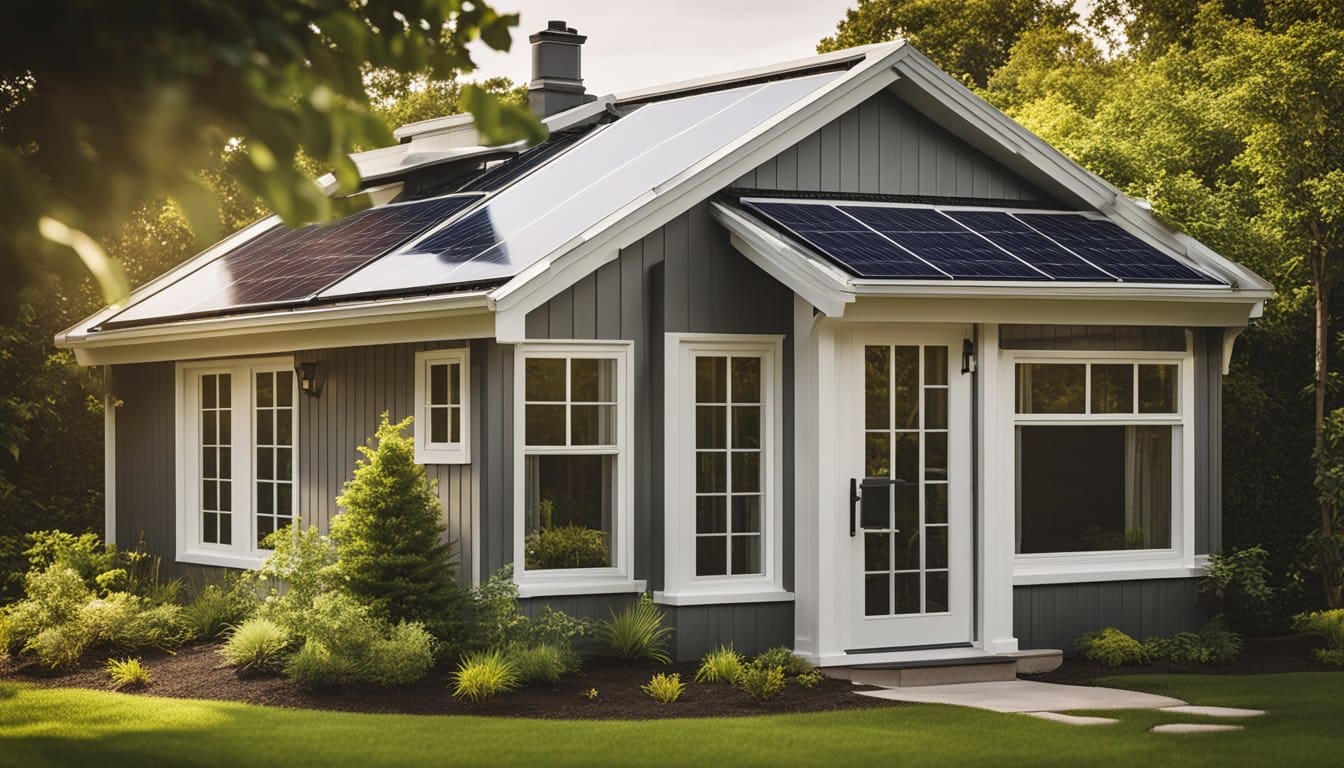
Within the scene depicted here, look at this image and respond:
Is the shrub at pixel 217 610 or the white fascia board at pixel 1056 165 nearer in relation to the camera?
the white fascia board at pixel 1056 165

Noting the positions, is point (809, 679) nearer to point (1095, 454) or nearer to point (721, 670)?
point (721, 670)

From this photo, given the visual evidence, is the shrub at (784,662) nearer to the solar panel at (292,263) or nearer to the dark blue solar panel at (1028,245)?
the dark blue solar panel at (1028,245)

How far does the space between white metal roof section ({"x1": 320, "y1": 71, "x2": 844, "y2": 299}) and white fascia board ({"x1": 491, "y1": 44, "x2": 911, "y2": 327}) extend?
5.1 inches

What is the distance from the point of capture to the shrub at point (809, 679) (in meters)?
11.7

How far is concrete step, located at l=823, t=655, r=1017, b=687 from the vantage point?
40.1 feet

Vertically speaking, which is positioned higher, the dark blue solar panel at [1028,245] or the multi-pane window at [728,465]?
the dark blue solar panel at [1028,245]

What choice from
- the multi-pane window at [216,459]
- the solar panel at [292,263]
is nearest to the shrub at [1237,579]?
the solar panel at [292,263]

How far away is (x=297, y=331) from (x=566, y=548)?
3.22 meters

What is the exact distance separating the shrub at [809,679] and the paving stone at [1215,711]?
93.3 inches

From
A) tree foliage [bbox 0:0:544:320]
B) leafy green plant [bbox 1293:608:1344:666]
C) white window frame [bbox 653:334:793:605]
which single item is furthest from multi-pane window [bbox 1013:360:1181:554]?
tree foliage [bbox 0:0:544:320]

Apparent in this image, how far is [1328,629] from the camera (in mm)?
13797

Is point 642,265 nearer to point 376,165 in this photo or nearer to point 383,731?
point 383,731

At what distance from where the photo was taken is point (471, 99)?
5879 mm

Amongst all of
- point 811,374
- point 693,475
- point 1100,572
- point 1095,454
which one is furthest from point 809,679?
point 1095,454
